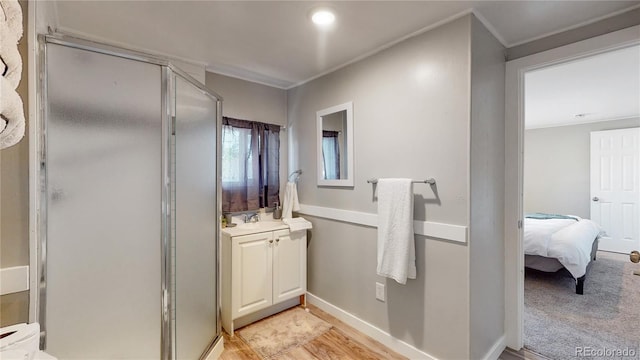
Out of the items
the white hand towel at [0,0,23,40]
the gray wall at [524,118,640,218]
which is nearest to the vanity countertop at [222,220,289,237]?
the white hand towel at [0,0,23,40]

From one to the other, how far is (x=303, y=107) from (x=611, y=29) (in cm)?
227

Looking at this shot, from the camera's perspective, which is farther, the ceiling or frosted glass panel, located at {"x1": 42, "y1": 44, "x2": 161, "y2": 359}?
the ceiling

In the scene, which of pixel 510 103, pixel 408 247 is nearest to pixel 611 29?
A: pixel 510 103

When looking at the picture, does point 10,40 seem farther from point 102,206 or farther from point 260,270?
point 260,270

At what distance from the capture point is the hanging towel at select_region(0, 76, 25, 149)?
534 millimetres

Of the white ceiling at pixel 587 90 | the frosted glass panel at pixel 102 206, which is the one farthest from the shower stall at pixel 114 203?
the white ceiling at pixel 587 90

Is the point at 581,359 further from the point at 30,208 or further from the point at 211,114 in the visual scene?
the point at 30,208

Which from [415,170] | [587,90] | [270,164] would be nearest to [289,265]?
[270,164]

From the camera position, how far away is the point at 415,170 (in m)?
1.90

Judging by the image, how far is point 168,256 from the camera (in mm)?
1546

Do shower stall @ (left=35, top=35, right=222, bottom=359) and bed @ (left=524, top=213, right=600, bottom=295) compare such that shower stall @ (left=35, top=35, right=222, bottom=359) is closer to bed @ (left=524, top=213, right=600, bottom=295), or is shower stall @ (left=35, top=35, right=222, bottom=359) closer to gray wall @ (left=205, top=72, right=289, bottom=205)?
gray wall @ (left=205, top=72, right=289, bottom=205)

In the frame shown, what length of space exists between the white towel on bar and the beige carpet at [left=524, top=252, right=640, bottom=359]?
124 cm

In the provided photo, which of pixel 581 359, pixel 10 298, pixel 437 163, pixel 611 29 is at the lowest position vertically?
pixel 581 359

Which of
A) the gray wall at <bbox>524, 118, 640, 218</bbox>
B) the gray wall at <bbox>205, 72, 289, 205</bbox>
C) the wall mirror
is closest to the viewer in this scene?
the wall mirror
